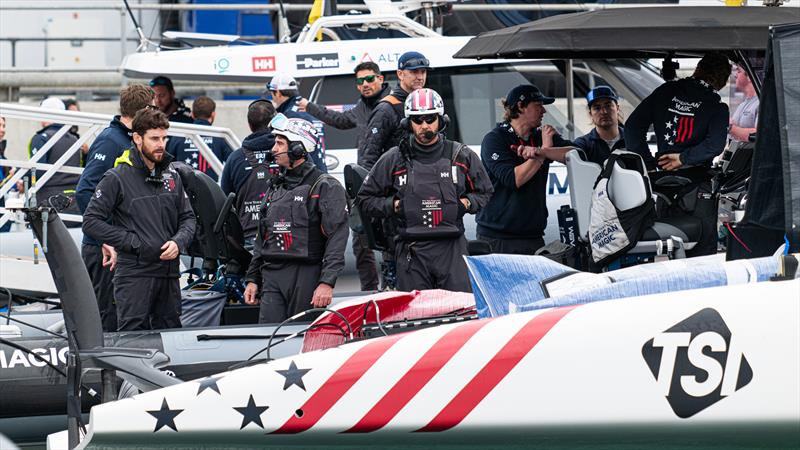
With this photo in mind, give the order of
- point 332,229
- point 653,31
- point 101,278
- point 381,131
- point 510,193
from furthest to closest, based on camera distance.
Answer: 1. point 381,131
2. point 510,193
3. point 101,278
4. point 332,229
5. point 653,31

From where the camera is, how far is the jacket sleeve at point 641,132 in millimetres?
7566

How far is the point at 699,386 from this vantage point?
3.77m

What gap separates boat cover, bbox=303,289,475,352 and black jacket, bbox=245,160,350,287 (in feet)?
5.12

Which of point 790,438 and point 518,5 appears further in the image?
point 518,5

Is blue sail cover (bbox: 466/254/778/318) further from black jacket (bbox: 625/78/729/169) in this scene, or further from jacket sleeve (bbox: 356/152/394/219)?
jacket sleeve (bbox: 356/152/394/219)

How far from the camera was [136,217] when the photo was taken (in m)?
7.36

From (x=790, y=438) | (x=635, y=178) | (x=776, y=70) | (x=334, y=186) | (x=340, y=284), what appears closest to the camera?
(x=790, y=438)

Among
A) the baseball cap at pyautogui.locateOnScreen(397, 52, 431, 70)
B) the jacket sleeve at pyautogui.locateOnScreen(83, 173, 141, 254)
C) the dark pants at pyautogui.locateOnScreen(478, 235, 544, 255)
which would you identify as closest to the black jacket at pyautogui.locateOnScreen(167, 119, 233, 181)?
the baseball cap at pyautogui.locateOnScreen(397, 52, 431, 70)

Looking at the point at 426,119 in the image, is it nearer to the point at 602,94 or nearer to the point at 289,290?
the point at 289,290

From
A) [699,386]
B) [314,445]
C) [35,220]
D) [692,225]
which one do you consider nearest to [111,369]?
[35,220]

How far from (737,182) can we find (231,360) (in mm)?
3094

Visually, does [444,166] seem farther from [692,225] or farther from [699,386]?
[699,386]

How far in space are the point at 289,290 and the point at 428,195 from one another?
1.00 m

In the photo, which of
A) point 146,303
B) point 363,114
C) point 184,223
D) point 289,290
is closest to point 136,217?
point 184,223
